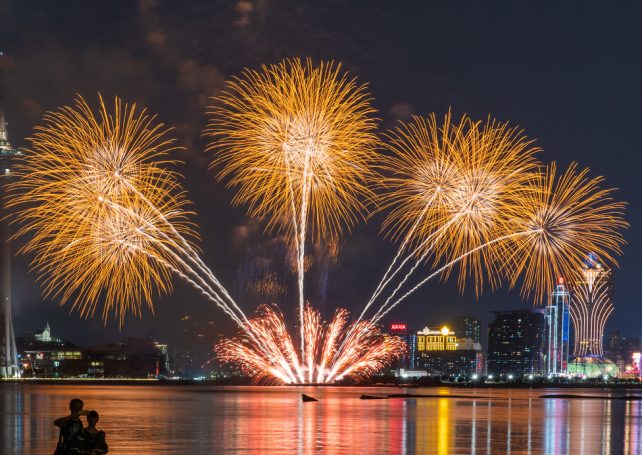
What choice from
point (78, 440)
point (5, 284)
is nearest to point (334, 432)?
point (78, 440)

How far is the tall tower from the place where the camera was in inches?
5281

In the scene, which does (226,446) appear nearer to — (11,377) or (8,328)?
(8,328)

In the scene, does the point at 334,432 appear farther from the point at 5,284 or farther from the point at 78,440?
the point at 5,284

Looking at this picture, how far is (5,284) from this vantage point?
134125mm

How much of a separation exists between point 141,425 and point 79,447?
71.0 ft

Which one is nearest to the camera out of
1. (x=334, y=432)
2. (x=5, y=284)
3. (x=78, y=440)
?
(x=78, y=440)

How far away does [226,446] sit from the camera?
30219 mm

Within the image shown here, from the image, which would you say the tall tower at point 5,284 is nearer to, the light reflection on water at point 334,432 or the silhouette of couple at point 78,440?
the light reflection on water at point 334,432

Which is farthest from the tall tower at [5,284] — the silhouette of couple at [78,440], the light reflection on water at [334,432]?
the silhouette of couple at [78,440]

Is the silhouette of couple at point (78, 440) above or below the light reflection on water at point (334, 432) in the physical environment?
above

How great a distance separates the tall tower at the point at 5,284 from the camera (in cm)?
13412

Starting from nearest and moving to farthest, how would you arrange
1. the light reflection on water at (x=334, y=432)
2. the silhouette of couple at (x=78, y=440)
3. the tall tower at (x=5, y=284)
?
the silhouette of couple at (x=78, y=440) < the light reflection on water at (x=334, y=432) < the tall tower at (x=5, y=284)

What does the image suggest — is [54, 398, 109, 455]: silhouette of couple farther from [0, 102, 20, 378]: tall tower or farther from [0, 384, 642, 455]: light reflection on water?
[0, 102, 20, 378]: tall tower

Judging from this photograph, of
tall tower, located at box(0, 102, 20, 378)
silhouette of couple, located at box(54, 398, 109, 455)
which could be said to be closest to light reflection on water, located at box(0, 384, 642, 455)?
silhouette of couple, located at box(54, 398, 109, 455)
